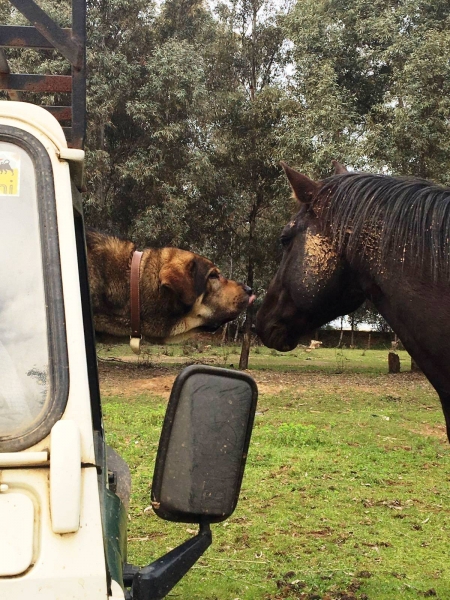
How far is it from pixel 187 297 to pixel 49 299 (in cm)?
283

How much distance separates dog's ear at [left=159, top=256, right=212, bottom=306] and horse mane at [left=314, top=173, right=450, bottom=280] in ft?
3.45

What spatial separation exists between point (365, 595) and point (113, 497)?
2591 mm

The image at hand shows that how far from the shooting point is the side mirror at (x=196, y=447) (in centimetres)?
136

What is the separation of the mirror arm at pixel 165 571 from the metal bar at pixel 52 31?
1290 mm

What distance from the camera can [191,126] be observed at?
16469 mm

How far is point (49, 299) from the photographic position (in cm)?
138

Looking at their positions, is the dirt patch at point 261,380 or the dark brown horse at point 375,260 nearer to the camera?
the dark brown horse at point 375,260

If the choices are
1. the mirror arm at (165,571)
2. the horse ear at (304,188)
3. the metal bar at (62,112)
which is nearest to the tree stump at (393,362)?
the horse ear at (304,188)

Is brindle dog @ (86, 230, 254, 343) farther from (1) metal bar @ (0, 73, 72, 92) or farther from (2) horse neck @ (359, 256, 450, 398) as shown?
(1) metal bar @ (0, 73, 72, 92)

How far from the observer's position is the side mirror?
1.36 meters

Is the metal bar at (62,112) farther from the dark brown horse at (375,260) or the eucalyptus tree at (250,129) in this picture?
the eucalyptus tree at (250,129)

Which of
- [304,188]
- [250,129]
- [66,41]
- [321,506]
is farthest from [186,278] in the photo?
[250,129]

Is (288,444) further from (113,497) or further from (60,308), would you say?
(60,308)

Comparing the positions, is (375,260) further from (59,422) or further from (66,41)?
(59,422)
